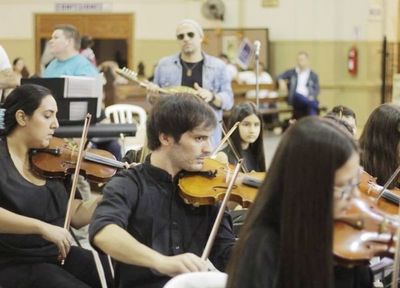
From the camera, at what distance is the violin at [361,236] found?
62.7 inches

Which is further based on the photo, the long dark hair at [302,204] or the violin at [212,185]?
the violin at [212,185]

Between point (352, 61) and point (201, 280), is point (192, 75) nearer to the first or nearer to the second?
point (201, 280)

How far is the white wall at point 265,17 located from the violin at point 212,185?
8.04m

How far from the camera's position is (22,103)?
2.76 m

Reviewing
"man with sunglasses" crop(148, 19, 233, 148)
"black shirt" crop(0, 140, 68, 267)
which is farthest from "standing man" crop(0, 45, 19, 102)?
"black shirt" crop(0, 140, 68, 267)

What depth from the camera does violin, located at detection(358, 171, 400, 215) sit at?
2.72 meters

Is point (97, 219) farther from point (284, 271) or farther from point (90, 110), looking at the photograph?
point (90, 110)

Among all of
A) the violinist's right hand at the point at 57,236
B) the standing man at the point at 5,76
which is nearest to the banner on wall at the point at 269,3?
the standing man at the point at 5,76

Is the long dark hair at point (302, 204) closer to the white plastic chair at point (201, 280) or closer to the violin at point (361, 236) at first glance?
the violin at point (361, 236)

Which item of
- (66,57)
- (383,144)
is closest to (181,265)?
(383,144)

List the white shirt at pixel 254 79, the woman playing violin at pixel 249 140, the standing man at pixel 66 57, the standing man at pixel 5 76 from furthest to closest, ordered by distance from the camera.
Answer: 1. the white shirt at pixel 254 79
2. the standing man at pixel 66 57
3. the standing man at pixel 5 76
4. the woman playing violin at pixel 249 140

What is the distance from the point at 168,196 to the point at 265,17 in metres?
9.41

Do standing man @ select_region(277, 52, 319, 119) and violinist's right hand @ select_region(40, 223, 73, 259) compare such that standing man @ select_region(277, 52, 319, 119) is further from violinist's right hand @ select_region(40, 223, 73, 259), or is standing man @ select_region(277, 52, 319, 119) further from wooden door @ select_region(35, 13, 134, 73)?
violinist's right hand @ select_region(40, 223, 73, 259)

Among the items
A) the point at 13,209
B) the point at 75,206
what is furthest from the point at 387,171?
the point at 13,209
